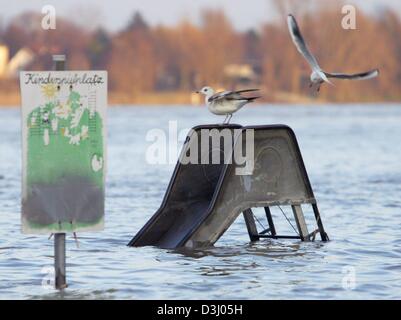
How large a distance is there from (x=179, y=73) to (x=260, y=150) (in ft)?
436

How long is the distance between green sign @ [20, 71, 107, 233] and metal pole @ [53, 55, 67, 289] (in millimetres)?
310

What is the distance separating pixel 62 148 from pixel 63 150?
0.8 inches

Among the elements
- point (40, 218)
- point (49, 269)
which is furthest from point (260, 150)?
point (40, 218)

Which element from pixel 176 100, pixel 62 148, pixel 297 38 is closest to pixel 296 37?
pixel 297 38

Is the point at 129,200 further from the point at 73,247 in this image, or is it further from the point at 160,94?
the point at 160,94

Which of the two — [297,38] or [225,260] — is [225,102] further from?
[225,260]

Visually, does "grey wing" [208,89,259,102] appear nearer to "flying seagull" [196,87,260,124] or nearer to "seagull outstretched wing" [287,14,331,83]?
"flying seagull" [196,87,260,124]

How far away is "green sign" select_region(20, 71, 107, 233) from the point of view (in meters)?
11.4

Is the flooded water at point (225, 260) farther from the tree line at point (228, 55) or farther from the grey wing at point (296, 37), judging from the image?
the tree line at point (228, 55)

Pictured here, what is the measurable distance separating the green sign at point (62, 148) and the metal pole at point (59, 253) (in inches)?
12.2

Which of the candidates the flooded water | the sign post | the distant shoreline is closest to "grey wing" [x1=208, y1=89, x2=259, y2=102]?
the flooded water

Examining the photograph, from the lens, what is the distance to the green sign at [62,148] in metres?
11.4

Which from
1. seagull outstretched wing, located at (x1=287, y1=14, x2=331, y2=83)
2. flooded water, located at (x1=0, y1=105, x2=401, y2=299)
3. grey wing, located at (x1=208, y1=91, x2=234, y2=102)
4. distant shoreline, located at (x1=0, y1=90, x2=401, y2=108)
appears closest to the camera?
flooded water, located at (x1=0, y1=105, x2=401, y2=299)

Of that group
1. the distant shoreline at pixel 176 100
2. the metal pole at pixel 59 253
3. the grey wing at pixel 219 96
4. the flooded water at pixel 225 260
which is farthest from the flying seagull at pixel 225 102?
the distant shoreline at pixel 176 100
